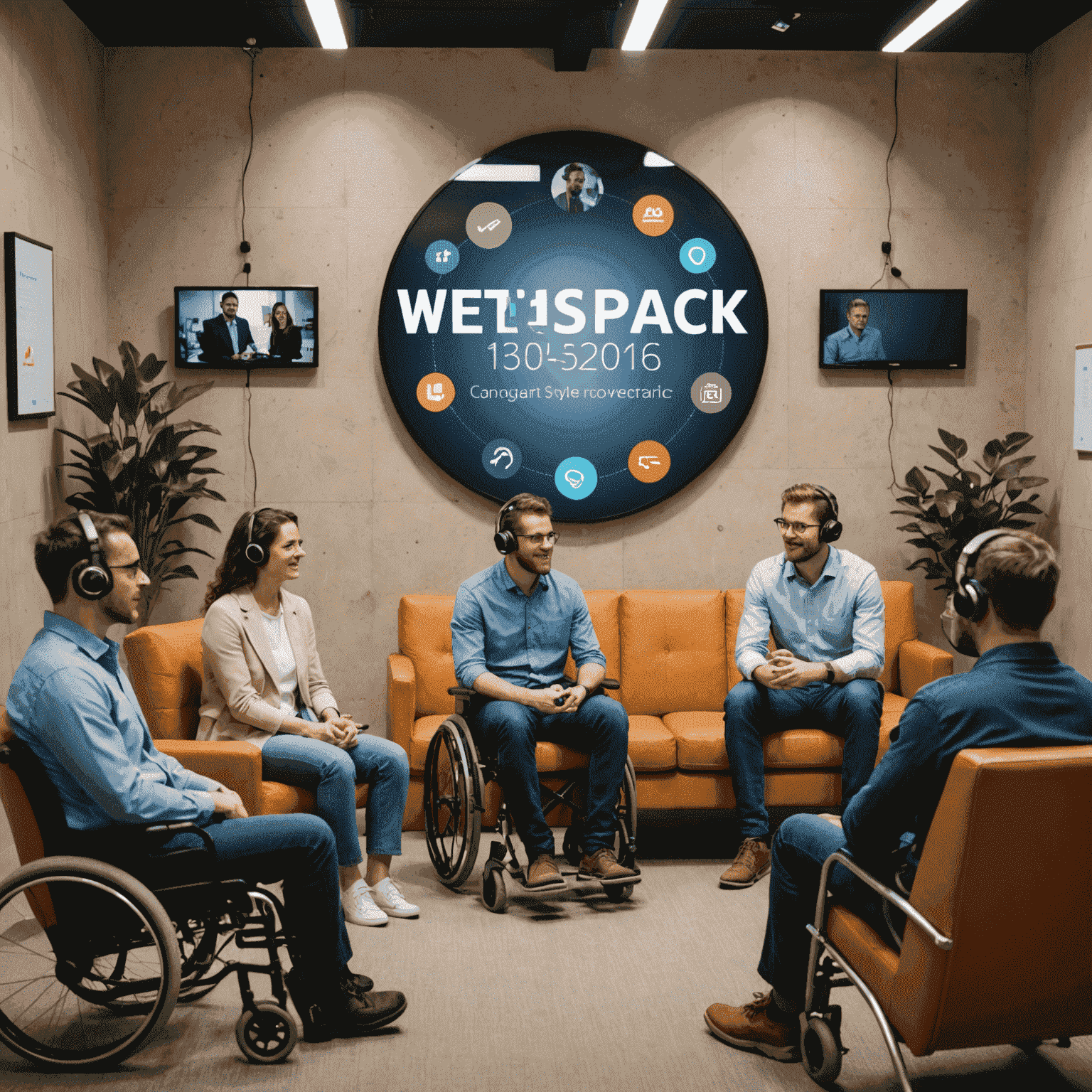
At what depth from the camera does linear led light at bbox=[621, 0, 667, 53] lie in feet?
13.9

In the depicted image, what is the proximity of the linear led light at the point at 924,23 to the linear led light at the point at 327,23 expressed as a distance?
7.66ft

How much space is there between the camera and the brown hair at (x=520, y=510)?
4.06 m

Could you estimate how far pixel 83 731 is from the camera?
2.40 m

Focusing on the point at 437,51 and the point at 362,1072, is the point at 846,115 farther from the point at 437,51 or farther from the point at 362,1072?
the point at 362,1072

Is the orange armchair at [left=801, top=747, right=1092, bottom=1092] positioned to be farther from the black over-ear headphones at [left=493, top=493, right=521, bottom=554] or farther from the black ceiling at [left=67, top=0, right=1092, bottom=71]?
the black ceiling at [left=67, top=0, right=1092, bottom=71]

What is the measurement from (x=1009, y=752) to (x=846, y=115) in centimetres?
404

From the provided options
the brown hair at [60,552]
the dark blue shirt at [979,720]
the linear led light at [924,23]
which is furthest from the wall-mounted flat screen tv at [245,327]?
the dark blue shirt at [979,720]

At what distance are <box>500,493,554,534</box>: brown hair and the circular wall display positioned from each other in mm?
1068

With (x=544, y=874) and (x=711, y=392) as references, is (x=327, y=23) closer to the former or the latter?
(x=711, y=392)

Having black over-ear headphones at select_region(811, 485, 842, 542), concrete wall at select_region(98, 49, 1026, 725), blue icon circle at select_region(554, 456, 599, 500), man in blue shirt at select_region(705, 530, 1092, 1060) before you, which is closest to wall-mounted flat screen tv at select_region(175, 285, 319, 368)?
concrete wall at select_region(98, 49, 1026, 725)

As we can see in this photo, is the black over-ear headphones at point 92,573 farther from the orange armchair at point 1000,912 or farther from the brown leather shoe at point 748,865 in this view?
the brown leather shoe at point 748,865

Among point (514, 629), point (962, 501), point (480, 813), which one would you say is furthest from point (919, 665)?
point (480, 813)

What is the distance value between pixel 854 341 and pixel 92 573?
151 inches

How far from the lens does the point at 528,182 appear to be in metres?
5.10
